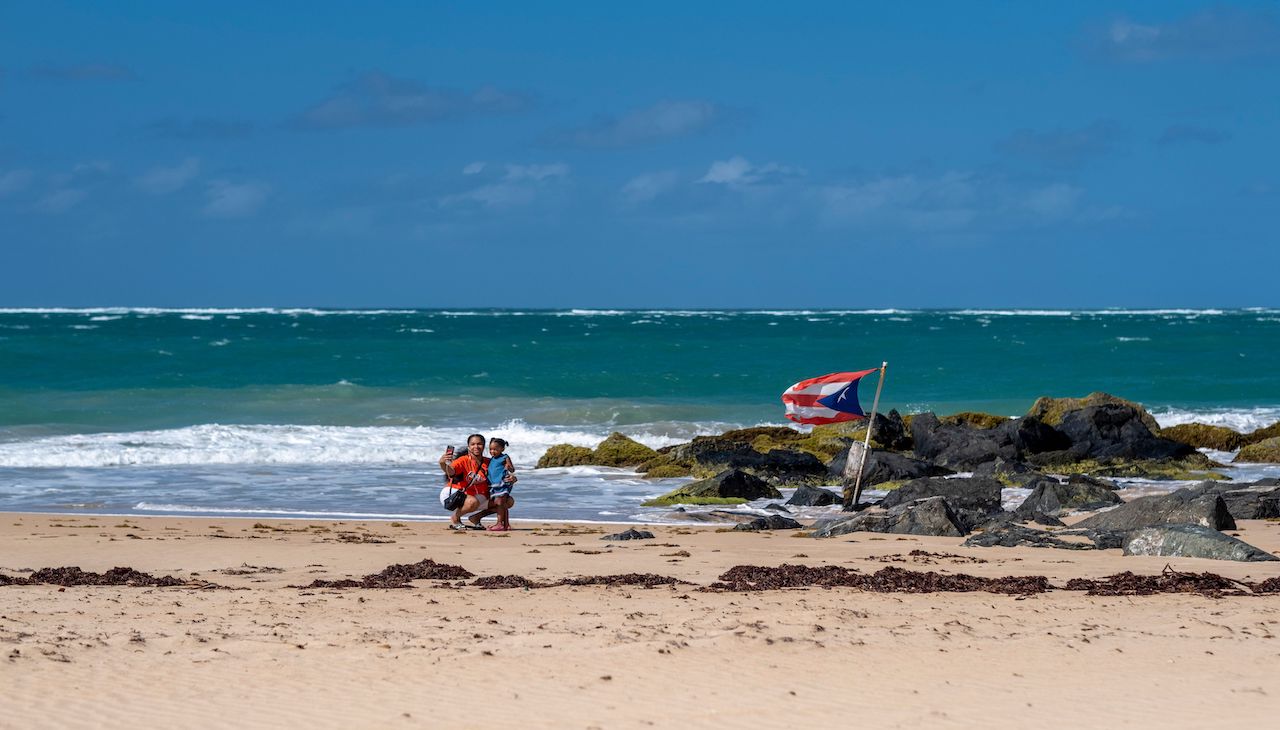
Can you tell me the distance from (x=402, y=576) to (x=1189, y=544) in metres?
6.86

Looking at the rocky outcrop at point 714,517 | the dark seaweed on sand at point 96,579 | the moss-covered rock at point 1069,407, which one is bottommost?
the rocky outcrop at point 714,517

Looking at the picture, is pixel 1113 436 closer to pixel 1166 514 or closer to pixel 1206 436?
pixel 1206 436

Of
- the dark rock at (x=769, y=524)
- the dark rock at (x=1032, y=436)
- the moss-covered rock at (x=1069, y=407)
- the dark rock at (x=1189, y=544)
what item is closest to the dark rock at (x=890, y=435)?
the dark rock at (x=1032, y=436)

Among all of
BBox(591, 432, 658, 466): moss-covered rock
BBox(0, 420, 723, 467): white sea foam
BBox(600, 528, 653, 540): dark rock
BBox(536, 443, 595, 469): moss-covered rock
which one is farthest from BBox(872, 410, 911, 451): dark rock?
BBox(600, 528, 653, 540): dark rock

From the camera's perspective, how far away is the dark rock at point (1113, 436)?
74.6 feet

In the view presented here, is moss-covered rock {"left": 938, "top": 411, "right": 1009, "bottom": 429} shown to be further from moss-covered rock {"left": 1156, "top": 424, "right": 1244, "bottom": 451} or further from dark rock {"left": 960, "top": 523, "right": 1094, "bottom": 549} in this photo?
dark rock {"left": 960, "top": 523, "right": 1094, "bottom": 549}

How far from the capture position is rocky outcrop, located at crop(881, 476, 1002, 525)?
1574 cm

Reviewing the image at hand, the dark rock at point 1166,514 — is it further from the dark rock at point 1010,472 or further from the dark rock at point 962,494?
the dark rock at point 1010,472

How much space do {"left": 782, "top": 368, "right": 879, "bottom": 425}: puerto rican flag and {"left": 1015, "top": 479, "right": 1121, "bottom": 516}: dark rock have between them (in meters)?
2.58

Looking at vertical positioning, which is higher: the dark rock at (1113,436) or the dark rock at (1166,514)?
the dark rock at (1113,436)

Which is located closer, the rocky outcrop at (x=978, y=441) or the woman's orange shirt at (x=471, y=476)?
the woman's orange shirt at (x=471, y=476)

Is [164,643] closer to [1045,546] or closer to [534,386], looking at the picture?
[1045,546]

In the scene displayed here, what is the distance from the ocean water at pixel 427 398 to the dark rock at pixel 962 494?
307 cm

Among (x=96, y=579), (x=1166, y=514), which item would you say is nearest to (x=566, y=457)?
(x=1166, y=514)
